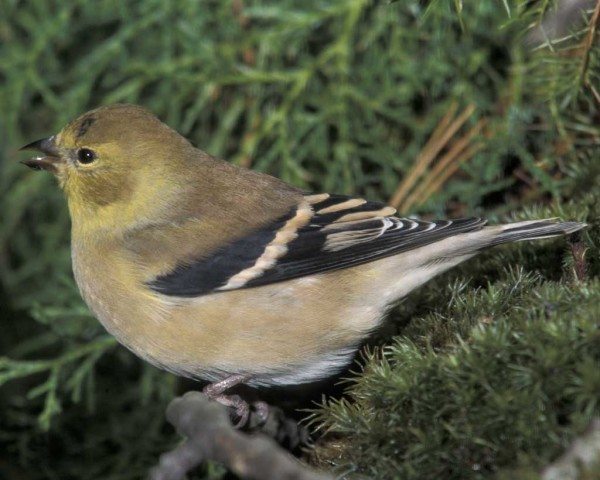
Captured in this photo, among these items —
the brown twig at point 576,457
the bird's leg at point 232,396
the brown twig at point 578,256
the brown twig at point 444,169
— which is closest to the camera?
the brown twig at point 576,457

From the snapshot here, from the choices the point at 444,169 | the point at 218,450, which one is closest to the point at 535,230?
the point at 218,450

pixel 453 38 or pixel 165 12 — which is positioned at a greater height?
pixel 165 12

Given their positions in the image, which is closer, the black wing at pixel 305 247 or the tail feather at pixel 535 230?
the tail feather at pixel 535 230

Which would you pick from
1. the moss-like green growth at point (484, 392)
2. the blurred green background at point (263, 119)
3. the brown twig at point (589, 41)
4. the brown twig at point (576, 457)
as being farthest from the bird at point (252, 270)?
the brown twig at point (576, 457)

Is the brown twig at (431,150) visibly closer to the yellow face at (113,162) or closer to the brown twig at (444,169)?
the brown twig at (444,169)

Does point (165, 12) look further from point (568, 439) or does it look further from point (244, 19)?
point (568, 439)

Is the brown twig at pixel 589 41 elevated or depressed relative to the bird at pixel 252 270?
elevated

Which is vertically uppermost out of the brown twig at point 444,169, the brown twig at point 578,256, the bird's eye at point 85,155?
the bird's eye at point 85,155

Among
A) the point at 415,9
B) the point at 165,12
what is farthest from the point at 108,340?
the point at 415,9
